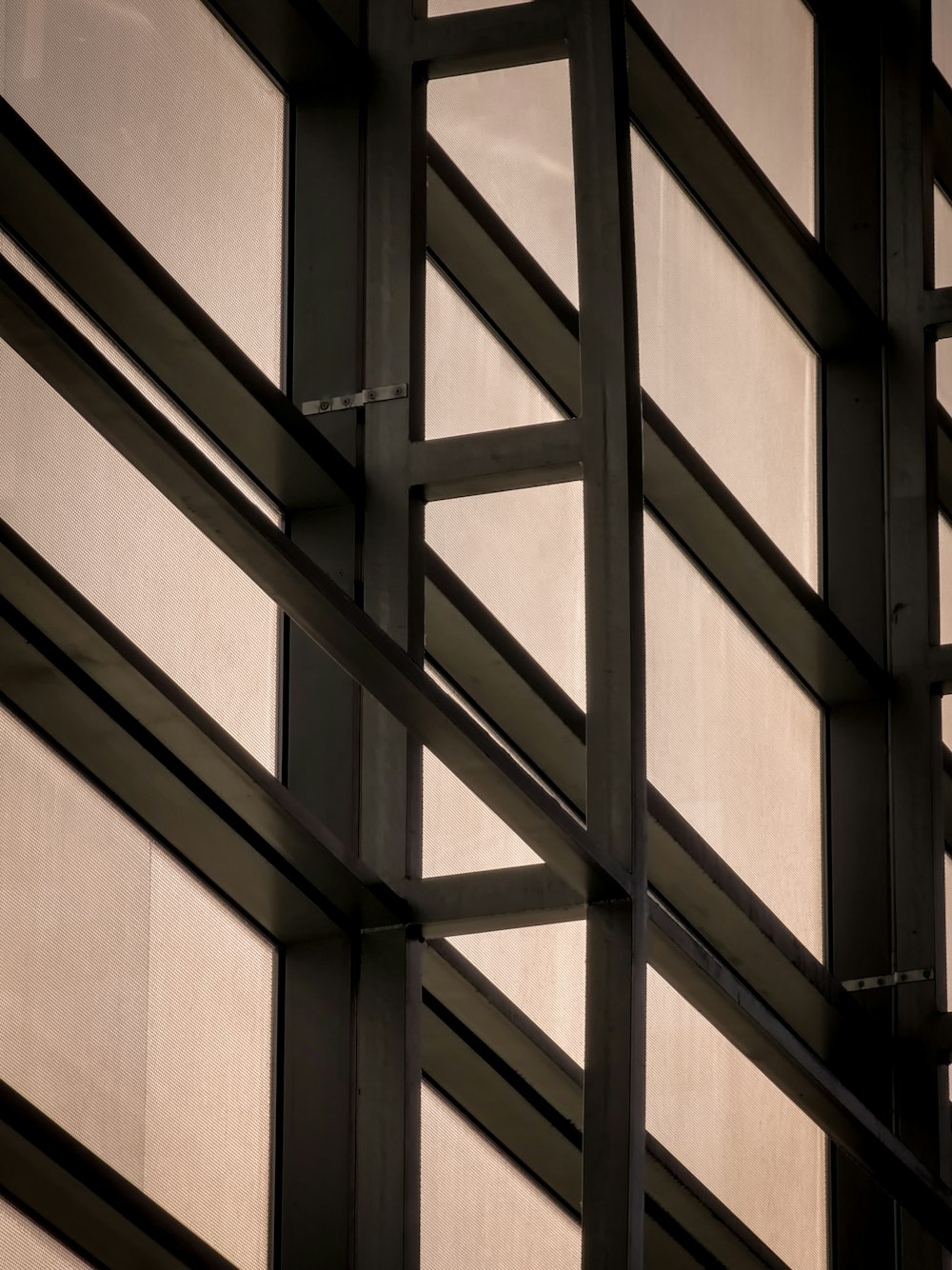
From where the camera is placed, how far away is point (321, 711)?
8.30 meters

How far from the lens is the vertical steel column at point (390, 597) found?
25.1 feet

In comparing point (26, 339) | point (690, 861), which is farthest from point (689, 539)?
point (26, 339)

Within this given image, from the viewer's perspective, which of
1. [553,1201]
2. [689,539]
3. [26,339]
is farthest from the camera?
[689,539]

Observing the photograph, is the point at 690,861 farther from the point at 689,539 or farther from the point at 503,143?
the point at 503,143

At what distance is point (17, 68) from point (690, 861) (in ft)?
15.8

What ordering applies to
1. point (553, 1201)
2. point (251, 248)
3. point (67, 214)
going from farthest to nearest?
1. point (553, 1201)
2. point (251, 248)
3. point (67, 214)

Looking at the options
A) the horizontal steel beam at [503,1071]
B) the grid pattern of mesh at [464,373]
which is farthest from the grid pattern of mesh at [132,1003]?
the grid pattern of mesh at [464,373]

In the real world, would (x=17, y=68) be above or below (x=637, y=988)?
above

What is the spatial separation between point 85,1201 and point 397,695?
2.03 meters

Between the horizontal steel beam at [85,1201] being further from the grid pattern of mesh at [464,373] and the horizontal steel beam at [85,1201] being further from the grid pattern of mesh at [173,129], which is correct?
the grid pattern of mesh at [464,373]

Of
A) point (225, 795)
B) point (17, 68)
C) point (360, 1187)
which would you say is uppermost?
point (17, 68)

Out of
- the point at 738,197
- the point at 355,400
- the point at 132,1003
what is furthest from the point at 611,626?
the point at 738,197

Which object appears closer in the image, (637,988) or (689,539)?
(637,988)

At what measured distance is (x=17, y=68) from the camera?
774 centimetres
